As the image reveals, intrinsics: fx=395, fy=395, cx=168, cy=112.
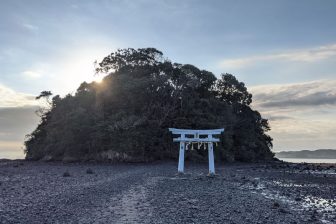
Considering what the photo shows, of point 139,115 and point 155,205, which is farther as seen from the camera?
point 139,115

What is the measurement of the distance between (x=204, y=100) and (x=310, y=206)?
41778 mm

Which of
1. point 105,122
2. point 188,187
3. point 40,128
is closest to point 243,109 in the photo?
point 105,122

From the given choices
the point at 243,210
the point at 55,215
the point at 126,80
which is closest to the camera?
the point at 55,215

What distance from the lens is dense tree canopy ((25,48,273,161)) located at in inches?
2146

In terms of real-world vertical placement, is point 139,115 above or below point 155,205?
above

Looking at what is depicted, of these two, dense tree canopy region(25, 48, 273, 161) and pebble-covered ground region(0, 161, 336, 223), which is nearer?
pebble-covered ground region(0, 161, 336, 223)

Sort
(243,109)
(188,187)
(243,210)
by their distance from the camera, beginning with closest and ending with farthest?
(243,210), (188,187), (243,109)

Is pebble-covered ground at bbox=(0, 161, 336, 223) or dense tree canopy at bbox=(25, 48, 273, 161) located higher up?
dense tree canopy at bbox=(25, 48, 273, 161)

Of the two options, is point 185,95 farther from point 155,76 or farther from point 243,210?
point 243,210

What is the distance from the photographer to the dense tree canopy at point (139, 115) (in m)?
54.5

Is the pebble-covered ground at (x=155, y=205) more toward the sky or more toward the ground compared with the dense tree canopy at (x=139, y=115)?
more toward the ground

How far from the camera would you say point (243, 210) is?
17.6 meters

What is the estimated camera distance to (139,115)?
57219 millimetres

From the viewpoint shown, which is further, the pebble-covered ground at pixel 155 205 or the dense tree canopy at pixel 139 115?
the dense tree canopy at pixel 139 115
